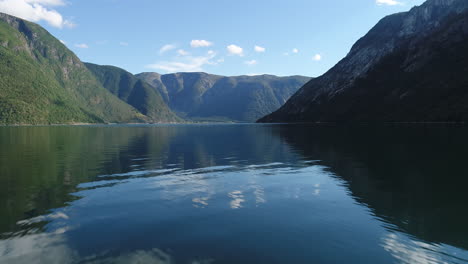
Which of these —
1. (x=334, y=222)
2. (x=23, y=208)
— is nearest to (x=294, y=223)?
(x=334, y=222)

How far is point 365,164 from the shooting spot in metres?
41.3

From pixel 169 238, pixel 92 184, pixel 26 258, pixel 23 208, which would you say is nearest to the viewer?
pixel 26 258

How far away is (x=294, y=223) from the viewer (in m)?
18.0

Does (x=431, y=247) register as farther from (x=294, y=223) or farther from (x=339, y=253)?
(x=294, y=223)

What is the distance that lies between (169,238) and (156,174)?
2056 centimetres

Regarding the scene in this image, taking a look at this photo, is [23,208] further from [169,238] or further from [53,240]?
[169,238]

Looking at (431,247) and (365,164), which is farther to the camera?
(365,164)

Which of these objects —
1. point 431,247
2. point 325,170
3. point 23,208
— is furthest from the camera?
point 325,170

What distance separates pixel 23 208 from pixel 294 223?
18.8m

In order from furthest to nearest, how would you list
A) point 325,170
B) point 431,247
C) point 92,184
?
point 325,170 → point 92,184 → point 431,247

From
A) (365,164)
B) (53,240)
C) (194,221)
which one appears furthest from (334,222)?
(365,164)

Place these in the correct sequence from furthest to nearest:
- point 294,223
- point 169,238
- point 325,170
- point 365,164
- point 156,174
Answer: point 365,164, point 325,170, point 156,174, point 294,223, point 169,238

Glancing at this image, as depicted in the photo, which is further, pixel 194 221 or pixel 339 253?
pixel 194 221

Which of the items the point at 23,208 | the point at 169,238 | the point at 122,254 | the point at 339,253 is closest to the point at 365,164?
the point at 339,253
